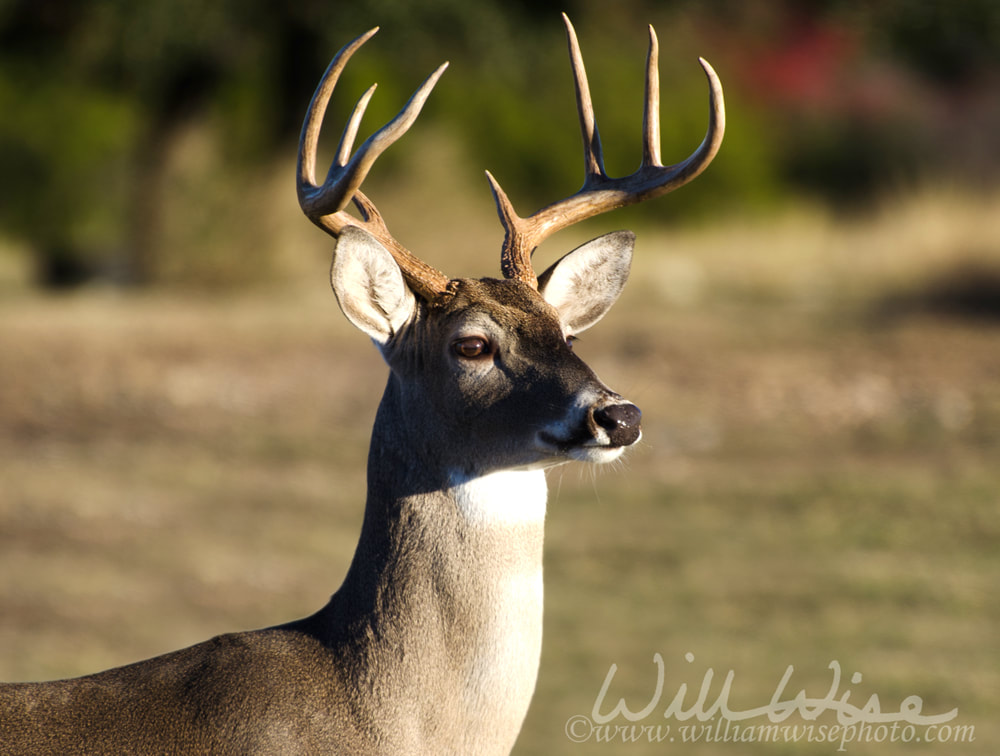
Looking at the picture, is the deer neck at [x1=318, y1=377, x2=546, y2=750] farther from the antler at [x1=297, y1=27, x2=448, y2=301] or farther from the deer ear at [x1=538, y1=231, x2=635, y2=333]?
the deer ear at [x1=538, y1=231, x2=635, y2=333]

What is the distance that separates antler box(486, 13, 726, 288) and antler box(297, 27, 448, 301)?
0.82 ft

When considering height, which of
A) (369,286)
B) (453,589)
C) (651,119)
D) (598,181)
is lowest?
(453,589)

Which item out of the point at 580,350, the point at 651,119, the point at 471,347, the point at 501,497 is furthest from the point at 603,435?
the point at 580,350

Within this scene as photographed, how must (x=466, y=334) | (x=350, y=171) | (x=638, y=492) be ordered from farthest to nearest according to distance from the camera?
(x=638, y=492), (x=466, y=334), (x=350, y=171)

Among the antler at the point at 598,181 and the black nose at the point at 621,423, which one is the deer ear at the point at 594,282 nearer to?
the antler at the point at 598,181

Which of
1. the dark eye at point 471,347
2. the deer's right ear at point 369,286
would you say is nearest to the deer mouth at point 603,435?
the dark eye at point 471,347

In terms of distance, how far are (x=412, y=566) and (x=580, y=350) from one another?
8935 mm

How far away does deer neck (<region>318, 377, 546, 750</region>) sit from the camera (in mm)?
3250

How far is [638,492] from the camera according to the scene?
9.80 meters

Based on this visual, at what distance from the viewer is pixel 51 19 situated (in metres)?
16.3

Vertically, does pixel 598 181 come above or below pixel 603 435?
above

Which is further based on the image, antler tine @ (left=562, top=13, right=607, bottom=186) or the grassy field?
the grassy field

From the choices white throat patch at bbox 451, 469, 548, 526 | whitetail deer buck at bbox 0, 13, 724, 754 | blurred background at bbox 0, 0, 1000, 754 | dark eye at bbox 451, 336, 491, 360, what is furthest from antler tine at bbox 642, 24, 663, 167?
white throat patch at bbox 451, 469, 548, 526

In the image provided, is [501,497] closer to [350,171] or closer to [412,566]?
[412,566]
